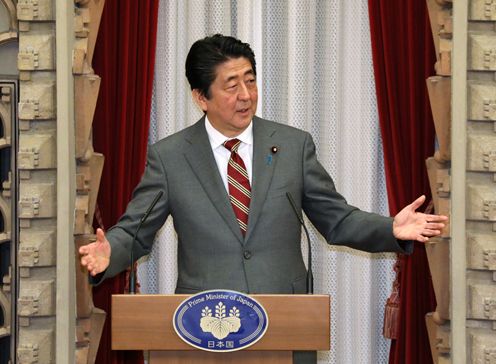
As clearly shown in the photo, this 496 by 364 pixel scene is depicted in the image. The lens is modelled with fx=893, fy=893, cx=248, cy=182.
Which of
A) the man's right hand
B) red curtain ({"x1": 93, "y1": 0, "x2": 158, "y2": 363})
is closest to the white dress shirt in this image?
the man's right hand

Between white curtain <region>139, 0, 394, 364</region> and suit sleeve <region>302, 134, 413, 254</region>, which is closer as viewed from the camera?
suit sleeve <region>302, 134, 413, 254</region>

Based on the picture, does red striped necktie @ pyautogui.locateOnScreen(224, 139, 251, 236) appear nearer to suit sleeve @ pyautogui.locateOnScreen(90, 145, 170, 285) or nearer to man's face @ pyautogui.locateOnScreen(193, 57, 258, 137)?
man's face @ pyautogui.locateOnScreen(193, 57, 258, 137)

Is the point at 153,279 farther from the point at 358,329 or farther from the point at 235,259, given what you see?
the point at 235,259

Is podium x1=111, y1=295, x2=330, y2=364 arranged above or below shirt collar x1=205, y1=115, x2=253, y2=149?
below

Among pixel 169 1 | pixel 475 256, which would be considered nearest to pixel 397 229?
pixel 475 256

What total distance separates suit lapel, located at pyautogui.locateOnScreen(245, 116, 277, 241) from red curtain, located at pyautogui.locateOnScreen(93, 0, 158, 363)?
1.27 metres

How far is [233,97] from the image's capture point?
3.02 m

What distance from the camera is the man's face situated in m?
3.01

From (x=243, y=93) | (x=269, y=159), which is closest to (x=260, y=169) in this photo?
(x=269, y=159)

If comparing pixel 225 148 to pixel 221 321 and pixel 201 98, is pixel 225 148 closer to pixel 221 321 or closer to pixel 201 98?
pixel 201 98

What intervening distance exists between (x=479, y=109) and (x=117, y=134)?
5.39 feet

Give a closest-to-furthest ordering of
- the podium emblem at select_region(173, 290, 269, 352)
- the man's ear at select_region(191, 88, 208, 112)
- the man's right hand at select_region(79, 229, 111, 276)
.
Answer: the podium emblem at select_region(173, 290, 269, 352)
the man's right hand at select_region(79, 229, 111, 276)
the man's ear at select_region(191, 88, 208, 112)

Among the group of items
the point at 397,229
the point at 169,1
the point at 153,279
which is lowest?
the point at 153,279

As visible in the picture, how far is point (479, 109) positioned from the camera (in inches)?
147
